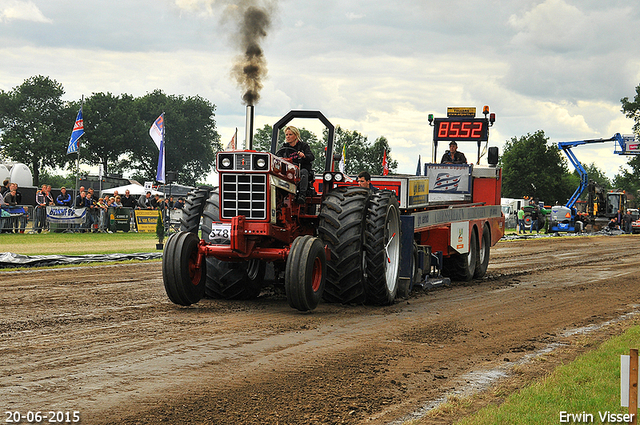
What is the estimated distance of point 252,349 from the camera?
6.49 metres

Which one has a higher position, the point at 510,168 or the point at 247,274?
the point at 510,168

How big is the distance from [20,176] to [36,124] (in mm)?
36549

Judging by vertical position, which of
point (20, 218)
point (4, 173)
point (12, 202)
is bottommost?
point (20, 218)

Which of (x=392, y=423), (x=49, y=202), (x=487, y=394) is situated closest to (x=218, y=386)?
(x=392, y=423)

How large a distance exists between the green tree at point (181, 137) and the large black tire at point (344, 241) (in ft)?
247

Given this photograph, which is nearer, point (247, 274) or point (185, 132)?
point (247, 274)

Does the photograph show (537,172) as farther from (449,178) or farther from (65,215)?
(449,178)

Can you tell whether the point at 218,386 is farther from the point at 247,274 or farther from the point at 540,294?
the point at 540,294

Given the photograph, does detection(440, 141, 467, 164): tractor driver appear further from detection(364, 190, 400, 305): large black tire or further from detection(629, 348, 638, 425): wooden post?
detection(629, 348, 638, 425): wooden post

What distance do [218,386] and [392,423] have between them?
1387 millimetres

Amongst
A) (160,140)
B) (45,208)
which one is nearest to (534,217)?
(160,140)

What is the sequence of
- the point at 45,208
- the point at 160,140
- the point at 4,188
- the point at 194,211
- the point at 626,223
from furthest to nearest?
1. the point at 626,223
2. the point at 160,140
3. the point at 45,208
4. the point at 4,188
5. the point at 194,211

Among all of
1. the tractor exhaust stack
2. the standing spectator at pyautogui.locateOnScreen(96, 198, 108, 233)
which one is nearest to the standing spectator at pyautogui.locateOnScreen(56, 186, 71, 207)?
the standing spectator at pyautogui.locateOnScreen(96, 198, 108, 233)

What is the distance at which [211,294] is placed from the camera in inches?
377
